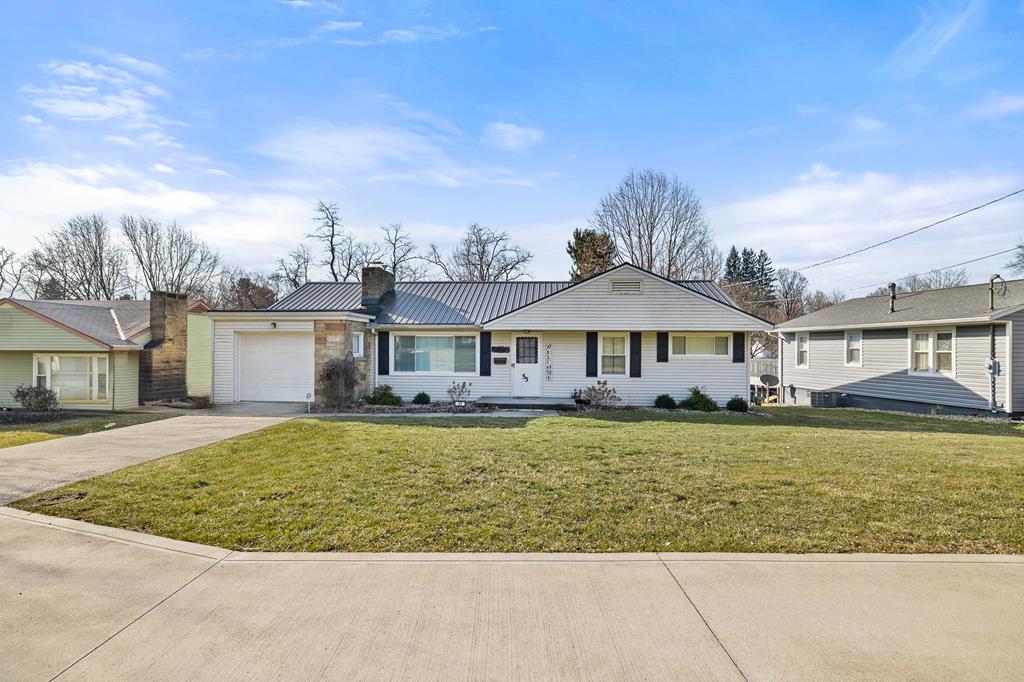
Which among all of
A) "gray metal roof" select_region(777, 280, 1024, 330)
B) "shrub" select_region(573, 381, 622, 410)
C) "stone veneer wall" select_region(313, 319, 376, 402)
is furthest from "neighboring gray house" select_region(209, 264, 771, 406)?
"gray metal roof" select_region(777, 280, 1024, 330)

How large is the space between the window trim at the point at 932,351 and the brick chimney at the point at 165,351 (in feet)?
80.5

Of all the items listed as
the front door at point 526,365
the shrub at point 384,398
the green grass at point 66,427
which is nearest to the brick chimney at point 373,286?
the shrub at point 384,398

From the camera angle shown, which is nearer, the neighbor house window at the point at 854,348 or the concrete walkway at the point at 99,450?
the concrete walkway at the point at 99,450

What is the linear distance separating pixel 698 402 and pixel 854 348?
1033cm

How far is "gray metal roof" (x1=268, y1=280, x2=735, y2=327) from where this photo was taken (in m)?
17.6

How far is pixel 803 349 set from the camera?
2531cm

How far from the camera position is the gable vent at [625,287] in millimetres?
16734

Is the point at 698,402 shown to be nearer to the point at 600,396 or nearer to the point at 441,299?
the point at 600,396

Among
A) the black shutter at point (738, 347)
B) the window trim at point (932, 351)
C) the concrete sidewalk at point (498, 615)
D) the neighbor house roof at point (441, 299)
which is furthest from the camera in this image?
the window trim at point (932, 351)

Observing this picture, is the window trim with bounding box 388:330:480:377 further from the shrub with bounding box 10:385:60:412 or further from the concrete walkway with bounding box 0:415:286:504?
the shrub with bounding box 10:385:60:412

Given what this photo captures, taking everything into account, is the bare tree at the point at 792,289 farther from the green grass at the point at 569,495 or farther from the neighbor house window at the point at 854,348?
the green grass at the point at 569,495

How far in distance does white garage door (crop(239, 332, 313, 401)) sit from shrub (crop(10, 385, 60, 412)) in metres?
4.68

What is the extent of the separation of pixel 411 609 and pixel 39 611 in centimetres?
240

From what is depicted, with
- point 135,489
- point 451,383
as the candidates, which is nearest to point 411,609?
point 135,489
